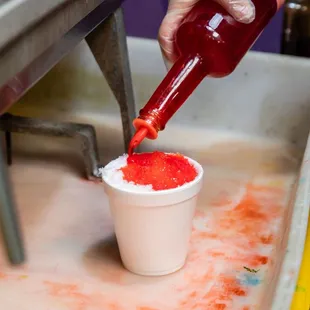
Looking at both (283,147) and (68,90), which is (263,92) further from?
(68,90)

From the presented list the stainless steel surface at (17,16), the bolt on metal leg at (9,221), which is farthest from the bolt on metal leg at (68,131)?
the bolt on metal leg at (9,221)

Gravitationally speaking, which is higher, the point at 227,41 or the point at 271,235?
the point at 227,41

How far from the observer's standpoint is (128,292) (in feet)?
2.85

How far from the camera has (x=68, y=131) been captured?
115 cm

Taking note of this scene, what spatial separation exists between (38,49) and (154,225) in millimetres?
303

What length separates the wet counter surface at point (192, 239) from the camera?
86 centimetres

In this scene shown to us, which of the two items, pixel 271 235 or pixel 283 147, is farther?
pixel 283 147

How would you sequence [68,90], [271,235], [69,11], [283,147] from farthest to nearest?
[68,90], [283,147], [271,235], [69,11]

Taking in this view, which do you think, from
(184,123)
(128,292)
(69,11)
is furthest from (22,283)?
(184,123)

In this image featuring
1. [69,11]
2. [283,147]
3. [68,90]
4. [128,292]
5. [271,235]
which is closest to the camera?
[69,11]

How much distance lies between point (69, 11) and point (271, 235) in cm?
50

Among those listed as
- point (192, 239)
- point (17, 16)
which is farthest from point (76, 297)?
point (17, 16)

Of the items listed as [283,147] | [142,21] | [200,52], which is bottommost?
[283,147]

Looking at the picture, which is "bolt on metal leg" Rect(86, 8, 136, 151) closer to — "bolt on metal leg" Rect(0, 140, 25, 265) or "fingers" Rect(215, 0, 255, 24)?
"fingers" Rect(215, 0, 255, 24)
